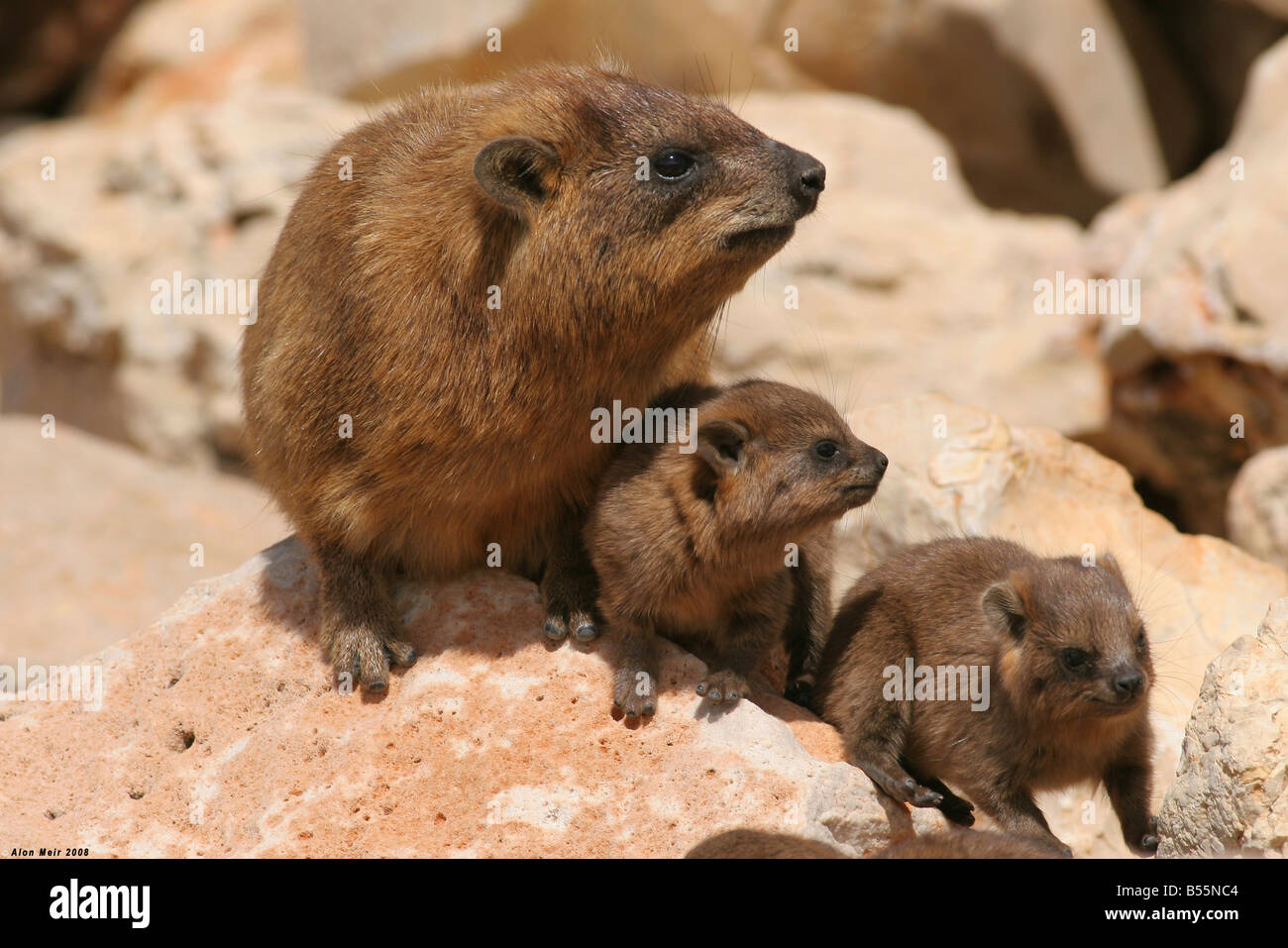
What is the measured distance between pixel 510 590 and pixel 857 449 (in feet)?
5.99

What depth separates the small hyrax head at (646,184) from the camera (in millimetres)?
6008

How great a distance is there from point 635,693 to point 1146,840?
244 cm

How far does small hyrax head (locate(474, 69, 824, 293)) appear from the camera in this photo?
601 centimetres

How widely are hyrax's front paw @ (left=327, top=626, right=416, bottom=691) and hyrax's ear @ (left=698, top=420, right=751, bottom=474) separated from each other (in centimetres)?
170

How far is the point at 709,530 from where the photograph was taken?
6.32 meters

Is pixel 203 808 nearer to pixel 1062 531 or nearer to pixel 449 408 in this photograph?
pixel 449 408

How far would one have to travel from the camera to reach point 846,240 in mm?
13570

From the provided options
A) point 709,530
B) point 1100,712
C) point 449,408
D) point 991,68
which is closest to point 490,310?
point 449,408

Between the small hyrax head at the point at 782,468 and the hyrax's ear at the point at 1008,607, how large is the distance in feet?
2.45

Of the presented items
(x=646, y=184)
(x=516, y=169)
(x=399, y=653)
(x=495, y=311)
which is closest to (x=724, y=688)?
(x=399, y=653)

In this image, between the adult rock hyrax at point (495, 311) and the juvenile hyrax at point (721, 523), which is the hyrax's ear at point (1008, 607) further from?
the adult rock hyrax at point (495, 311)

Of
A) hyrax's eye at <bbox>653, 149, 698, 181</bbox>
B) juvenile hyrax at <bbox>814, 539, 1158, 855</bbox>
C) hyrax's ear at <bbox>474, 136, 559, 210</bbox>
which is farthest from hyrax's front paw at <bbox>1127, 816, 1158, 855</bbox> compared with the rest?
hyrax's ear at <bbox>474, 136, 559, 210</bbox>
